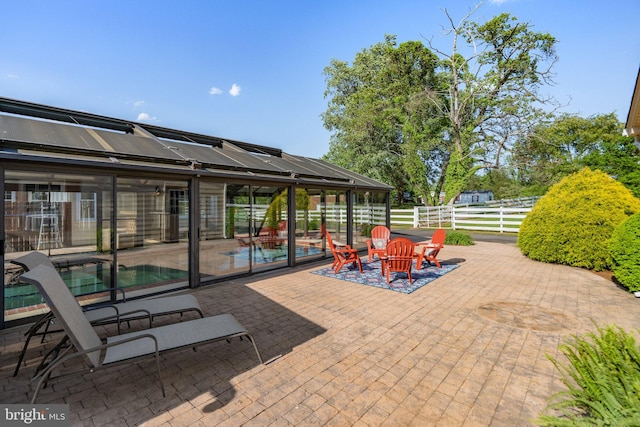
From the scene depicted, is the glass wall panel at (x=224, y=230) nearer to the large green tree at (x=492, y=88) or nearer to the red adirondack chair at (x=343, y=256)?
the red adirondack chair at (x=343, y=256)

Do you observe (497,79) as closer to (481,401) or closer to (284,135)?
(284,135)

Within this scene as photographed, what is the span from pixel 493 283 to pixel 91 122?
1044cm

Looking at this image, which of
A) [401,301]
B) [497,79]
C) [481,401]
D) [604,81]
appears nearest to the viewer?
[481,401]

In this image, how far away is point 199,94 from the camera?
1605 centimetres

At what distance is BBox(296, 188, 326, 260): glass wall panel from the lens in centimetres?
934

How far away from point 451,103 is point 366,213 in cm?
1574

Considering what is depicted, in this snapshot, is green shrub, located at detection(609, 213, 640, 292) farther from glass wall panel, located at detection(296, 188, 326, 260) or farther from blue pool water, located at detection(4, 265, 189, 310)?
blue pool water, located at detection(4, 265, 189, 310)

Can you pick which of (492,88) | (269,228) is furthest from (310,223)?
(492,88)

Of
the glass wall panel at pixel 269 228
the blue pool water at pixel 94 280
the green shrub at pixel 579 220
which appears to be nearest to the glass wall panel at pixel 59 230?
the blue pool water at pixel 94 280

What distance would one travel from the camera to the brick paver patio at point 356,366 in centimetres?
252

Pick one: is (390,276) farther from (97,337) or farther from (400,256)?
(97,337)

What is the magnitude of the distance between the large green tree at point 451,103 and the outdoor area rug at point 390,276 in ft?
51.6

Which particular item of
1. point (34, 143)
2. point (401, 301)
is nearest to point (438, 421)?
point (401, 301)

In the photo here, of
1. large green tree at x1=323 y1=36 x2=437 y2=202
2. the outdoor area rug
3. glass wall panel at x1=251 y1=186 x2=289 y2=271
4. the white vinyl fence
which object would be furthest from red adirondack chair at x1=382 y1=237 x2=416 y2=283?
large green tree at x1=323 y1=36 x2=437 y2=202
